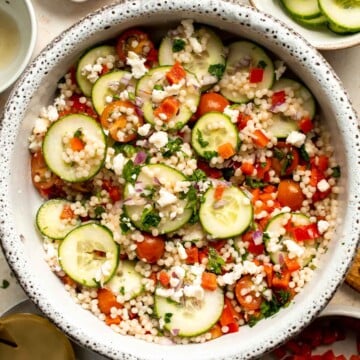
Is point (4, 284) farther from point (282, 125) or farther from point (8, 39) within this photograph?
point (282, 125)

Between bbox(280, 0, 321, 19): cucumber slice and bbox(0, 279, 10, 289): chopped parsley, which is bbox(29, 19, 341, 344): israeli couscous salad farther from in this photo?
bbox(0, 279, 10, 289): chopped parsley

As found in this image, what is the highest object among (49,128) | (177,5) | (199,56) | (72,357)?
(177,5)

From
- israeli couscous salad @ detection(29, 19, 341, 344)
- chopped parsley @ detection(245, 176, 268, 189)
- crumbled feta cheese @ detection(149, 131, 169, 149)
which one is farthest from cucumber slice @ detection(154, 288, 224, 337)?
crumbled feta cheese @ detection(149, 131, 169, 149)

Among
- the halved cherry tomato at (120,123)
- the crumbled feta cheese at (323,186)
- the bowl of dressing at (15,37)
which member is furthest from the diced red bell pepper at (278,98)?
the bowl of dressing at (15,37)

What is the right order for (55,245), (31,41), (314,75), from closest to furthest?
(314,75) < (55,245) < (31,41)

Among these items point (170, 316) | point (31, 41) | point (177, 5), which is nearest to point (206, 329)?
point (170, 316)

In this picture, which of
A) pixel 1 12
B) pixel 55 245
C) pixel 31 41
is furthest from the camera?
pixel 1 12

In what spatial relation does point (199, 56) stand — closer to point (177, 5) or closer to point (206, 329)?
point (177, 5)
